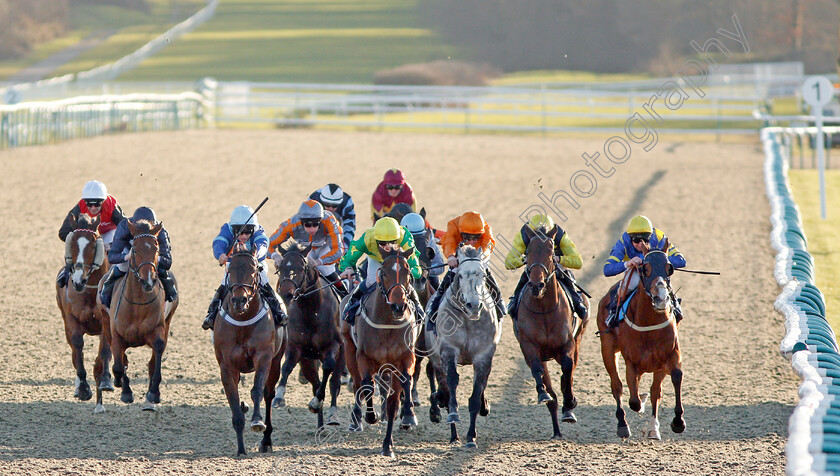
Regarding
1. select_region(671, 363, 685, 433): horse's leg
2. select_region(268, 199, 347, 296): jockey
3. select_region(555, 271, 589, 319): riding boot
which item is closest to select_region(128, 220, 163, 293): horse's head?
select_region(268, 199, 347, 296): jockey

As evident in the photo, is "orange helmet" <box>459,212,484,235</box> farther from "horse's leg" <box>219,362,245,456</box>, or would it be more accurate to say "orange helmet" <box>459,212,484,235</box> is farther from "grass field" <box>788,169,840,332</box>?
"grass field" <box>788,169,840,332</box>

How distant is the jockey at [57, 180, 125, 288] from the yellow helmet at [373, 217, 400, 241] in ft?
8.55

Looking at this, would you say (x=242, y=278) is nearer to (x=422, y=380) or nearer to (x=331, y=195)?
(x=331, y=195)

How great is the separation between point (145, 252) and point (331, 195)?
81.0 inches

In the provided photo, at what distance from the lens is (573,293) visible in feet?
25.8

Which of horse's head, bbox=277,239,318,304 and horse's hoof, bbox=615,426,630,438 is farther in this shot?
horse's head, bbox=277,239,318,304

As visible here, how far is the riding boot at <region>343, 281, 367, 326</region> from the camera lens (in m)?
7.38

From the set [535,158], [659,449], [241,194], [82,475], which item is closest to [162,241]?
[82,475]

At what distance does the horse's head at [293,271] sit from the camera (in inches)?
290

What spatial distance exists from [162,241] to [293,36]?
45.2m

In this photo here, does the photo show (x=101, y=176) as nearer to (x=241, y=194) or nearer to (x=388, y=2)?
(x=241, y=194)

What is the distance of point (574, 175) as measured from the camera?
1991cm

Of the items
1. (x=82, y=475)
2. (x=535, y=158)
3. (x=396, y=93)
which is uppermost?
Answer: (x=396, y=93)

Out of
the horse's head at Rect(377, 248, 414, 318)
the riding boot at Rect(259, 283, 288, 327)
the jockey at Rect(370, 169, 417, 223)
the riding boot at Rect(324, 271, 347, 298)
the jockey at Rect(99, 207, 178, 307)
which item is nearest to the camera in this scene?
the horse's head at Rect(377, 248, 414, 318)
